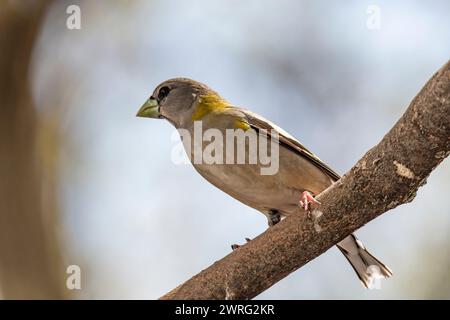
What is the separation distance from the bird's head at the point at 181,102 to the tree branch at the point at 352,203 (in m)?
1.60

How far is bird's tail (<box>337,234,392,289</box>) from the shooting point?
577 centimetres

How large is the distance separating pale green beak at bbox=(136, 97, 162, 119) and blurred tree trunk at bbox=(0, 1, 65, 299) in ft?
5.26

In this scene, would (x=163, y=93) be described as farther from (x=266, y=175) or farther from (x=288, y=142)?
(x=266, y=175)

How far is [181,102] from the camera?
6168 mm

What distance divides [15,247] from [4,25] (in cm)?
232

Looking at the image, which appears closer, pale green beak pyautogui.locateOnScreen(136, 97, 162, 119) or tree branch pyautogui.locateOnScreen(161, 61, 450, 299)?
tree branch pyautogui.locateOnScreen(161, 61, 450, 299)

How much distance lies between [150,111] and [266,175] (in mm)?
1530

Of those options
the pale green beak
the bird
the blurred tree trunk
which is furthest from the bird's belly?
the blurred tree trunk

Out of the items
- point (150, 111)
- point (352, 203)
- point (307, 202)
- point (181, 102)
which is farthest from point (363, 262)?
point (150, 111)

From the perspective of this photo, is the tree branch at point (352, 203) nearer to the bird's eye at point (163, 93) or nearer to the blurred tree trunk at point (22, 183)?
the bird's eye at point (163, 93)

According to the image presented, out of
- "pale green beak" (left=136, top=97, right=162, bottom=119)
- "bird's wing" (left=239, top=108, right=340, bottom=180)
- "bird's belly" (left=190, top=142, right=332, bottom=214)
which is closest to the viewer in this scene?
"bird's belly" (left=190, top=142, right=332, bottom=214)

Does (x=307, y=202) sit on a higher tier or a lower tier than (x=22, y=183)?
lower

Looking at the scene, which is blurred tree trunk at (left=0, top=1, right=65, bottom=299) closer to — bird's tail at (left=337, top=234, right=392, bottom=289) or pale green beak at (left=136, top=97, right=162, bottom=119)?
pale green beak at (left=136, top=97, right=162, bottom=119)

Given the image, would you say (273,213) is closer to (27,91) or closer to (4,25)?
(27,91)
